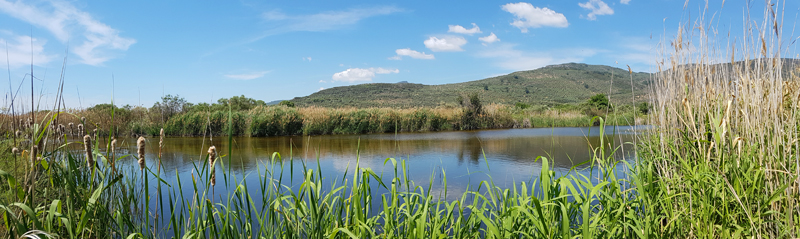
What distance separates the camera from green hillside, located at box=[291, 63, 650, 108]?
4822 cm

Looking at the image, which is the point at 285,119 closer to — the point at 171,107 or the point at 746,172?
the point at 171,107

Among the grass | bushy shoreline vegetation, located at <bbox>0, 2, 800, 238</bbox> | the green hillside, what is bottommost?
bushy shoreline vegetation, located at <bbox>0, 2, 800, 238</bbox>

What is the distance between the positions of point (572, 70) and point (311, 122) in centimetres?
6906

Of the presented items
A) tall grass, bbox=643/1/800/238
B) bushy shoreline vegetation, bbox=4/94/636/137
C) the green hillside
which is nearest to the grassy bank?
bushy shoreline vegetation, bbox=4/94/636/137


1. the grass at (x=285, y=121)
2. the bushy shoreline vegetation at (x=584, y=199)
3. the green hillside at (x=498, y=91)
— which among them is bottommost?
the bushy shoreline vegetation at (x=584, y=199)

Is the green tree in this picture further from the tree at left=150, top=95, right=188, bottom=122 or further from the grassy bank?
the tree at left=150, top=95, right=188, bottom=122

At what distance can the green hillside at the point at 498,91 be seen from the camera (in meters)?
48.2

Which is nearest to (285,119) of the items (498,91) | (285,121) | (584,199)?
(285,121)

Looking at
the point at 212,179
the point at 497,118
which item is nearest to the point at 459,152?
the point at 212,179

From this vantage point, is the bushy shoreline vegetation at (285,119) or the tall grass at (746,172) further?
the bushy shoreline vegetation at (285,119)

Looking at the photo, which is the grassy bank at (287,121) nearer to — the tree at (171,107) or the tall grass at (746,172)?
the tree at (171,107)

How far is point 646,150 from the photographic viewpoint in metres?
3.07

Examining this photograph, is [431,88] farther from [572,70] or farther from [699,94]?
[699,94]

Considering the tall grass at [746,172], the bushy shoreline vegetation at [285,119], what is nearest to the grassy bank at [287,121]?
the bushy shoreline vegetation at [285,119]
